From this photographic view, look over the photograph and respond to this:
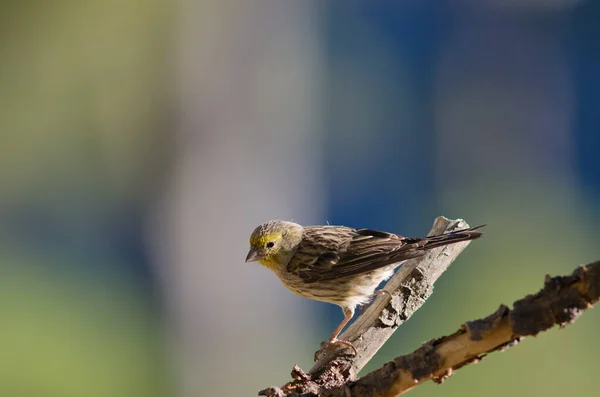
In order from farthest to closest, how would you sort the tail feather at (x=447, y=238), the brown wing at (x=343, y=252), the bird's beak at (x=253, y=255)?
the bird's beak at (x=253, y=255), the brown wing at (x=343, y=252), the tail feather at (x=447, y=238)

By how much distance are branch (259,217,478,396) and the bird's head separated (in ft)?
2.00

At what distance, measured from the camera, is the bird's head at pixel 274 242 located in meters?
2.60

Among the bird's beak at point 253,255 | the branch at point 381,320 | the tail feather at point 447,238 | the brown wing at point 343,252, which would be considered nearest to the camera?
the branch at point 381,320

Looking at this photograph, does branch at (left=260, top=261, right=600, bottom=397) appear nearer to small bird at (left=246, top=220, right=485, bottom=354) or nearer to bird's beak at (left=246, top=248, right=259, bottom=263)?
small bird at (left=246, top=220, right=485, bottom=354)

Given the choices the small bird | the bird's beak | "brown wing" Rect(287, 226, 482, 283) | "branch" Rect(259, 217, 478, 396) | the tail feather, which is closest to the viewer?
"branch" Rect(259, 217, 478, 396)

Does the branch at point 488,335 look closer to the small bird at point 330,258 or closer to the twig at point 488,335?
the twig at point 488,335

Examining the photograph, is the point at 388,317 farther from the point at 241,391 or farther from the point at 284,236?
the point at 241,391

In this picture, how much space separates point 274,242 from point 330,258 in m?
0.23

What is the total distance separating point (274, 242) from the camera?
2633 millimetres

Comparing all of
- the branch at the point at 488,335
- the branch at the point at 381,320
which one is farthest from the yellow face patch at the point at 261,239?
the branch at the point at 488,335

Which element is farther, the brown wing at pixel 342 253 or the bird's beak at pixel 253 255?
the bird's beak at pixel 253 255

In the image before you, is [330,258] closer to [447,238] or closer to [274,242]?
[274,242]

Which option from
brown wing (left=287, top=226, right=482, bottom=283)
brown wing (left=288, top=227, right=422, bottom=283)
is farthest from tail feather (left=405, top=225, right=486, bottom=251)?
brown wing (left=288, top=227, right=422, bottom=283)

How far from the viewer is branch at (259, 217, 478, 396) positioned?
5.99 ft
